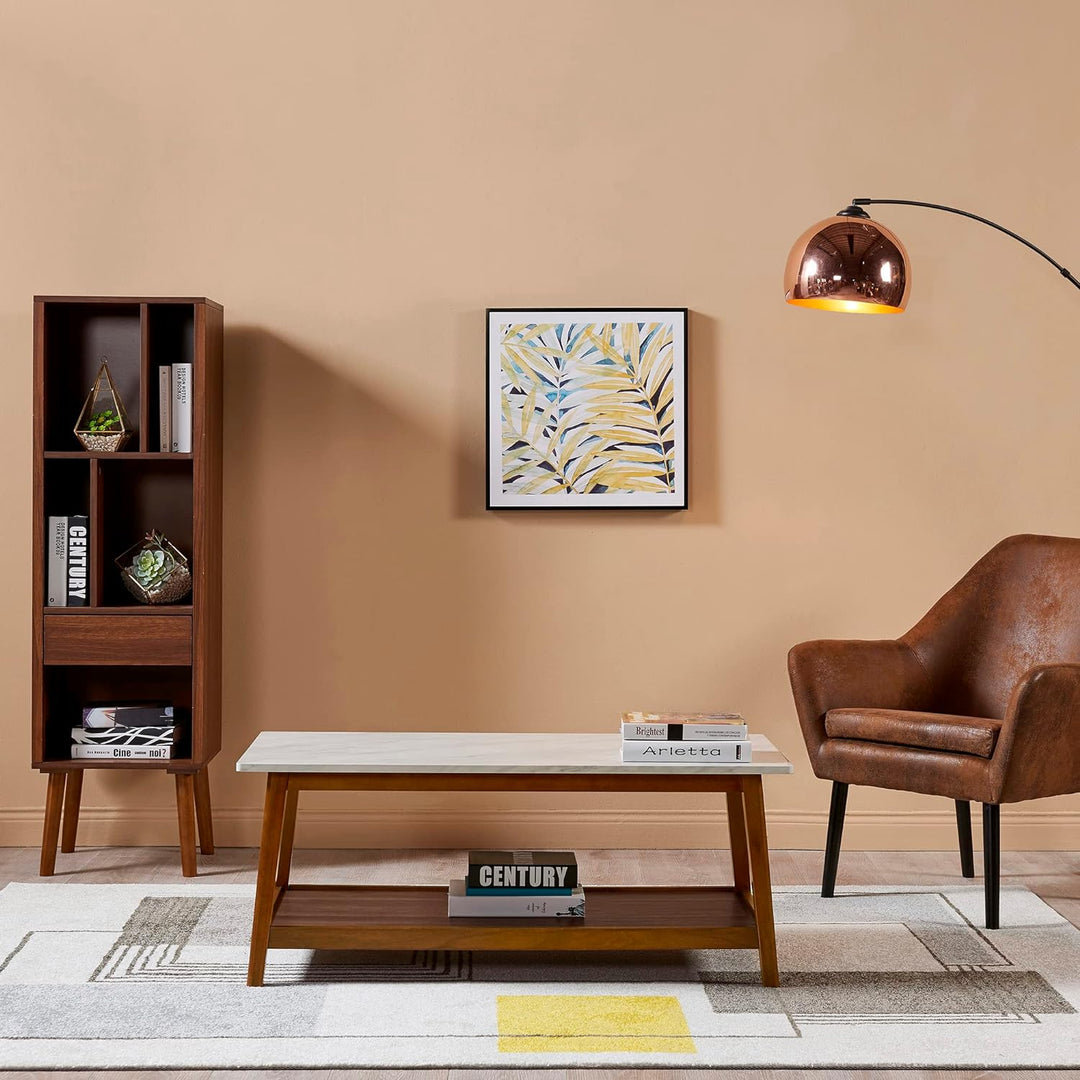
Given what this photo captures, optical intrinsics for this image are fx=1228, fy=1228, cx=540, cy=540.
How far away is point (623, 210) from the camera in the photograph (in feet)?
12.7

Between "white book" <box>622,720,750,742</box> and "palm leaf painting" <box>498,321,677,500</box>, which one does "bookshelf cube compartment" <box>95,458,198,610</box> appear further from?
"white book" <box>622,720,750,742</box>

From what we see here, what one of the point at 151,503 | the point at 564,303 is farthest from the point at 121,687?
the point at 564,303

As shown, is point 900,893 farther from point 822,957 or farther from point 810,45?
point 810,45

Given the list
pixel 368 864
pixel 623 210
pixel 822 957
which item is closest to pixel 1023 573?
pixel 822 957

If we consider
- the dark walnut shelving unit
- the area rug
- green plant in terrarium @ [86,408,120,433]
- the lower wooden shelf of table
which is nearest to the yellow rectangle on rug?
the area rug

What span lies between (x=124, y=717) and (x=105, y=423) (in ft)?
2.80

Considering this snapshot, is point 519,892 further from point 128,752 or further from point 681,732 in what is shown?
point 128,752

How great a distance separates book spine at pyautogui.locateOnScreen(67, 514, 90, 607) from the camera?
11.6 ft

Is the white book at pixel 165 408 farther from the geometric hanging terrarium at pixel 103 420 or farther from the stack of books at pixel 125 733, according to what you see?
the stack of books at pixel 125 733

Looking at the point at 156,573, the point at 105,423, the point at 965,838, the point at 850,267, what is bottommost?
the point at 965,838

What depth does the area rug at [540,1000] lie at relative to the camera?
89.4 inches

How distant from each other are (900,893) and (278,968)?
5.55 feet

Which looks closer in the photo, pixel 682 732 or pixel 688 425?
pixel 682 732

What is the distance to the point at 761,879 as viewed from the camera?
2549 mm
